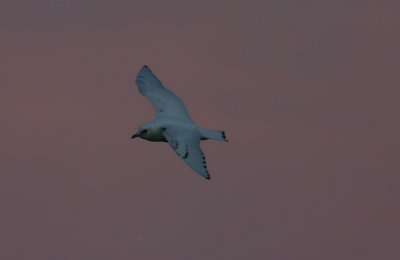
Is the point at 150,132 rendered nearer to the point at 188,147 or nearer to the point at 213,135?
the point at 213,135

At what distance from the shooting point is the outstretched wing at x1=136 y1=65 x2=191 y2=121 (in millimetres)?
31922

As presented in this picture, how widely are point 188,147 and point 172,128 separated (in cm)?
182

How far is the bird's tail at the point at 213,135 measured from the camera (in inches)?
1125

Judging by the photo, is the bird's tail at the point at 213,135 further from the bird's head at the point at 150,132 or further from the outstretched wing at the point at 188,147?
the bird's head at the point at 150,132

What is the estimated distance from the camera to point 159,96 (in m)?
33.3

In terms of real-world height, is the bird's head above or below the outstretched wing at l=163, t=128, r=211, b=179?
above

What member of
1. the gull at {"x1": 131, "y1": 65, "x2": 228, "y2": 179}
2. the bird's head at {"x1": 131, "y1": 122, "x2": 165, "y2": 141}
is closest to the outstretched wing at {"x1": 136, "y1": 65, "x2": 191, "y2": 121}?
the gull at {"x1": 131, "y1": 65, "x2": 228, "y2": 179}

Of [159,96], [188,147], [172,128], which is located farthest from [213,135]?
[159,96]

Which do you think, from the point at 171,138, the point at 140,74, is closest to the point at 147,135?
the point at 171,138

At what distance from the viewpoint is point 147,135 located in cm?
2892

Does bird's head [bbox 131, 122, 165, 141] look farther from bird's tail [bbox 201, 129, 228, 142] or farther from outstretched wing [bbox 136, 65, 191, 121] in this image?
outstretched wing [bbox 136, 65, 191, 121]

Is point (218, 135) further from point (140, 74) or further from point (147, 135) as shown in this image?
point (140, 74)

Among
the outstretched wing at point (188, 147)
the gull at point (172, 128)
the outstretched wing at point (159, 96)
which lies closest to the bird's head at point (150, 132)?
the gull at point (172, 128)

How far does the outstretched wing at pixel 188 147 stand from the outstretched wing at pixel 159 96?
3.10m
